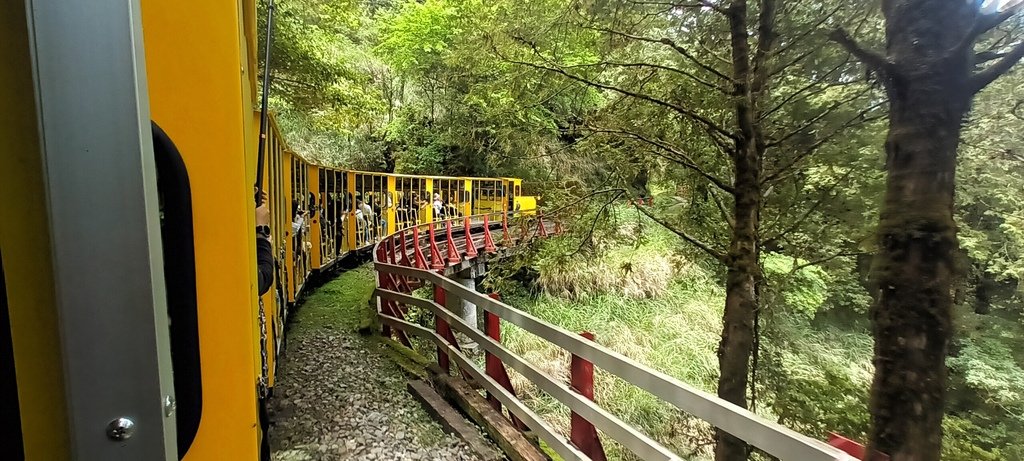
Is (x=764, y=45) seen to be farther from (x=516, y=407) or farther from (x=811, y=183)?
(x=516, y=407)

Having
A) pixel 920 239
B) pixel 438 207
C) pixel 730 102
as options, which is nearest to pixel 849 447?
pixel 920 239

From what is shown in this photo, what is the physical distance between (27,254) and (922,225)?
243cm

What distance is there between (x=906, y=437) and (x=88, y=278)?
2437 millimetres

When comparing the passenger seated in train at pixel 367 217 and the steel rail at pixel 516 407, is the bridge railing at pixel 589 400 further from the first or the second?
the passenger seated in train at pixel 367 217

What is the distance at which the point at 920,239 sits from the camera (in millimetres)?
1938

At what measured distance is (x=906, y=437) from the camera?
6.40ft

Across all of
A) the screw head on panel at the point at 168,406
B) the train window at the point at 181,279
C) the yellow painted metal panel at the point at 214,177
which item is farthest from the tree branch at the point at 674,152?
the screw head on panel at the point at 168,406

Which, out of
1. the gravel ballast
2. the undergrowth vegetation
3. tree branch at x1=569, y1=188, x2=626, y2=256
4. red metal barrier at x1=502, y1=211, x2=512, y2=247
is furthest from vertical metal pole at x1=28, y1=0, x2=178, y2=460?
red metal barrier at x1=502, y1=211, x2=512, y2=247

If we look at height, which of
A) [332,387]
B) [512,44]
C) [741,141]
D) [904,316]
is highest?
[512,44]

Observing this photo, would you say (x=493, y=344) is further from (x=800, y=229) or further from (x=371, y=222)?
(x=371, y=222)

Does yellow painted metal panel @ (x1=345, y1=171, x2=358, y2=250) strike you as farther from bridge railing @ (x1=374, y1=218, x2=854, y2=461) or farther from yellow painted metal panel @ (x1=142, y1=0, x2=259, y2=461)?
yellow painted metal panel @ (x1=142, y1=0, x2=259, y2=461)

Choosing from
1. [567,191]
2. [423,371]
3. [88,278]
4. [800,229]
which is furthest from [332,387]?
[800,229]

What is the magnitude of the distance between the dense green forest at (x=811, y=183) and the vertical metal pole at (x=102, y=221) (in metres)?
2.29

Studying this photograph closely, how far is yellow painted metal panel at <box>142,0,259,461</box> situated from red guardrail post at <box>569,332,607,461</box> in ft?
6.38
